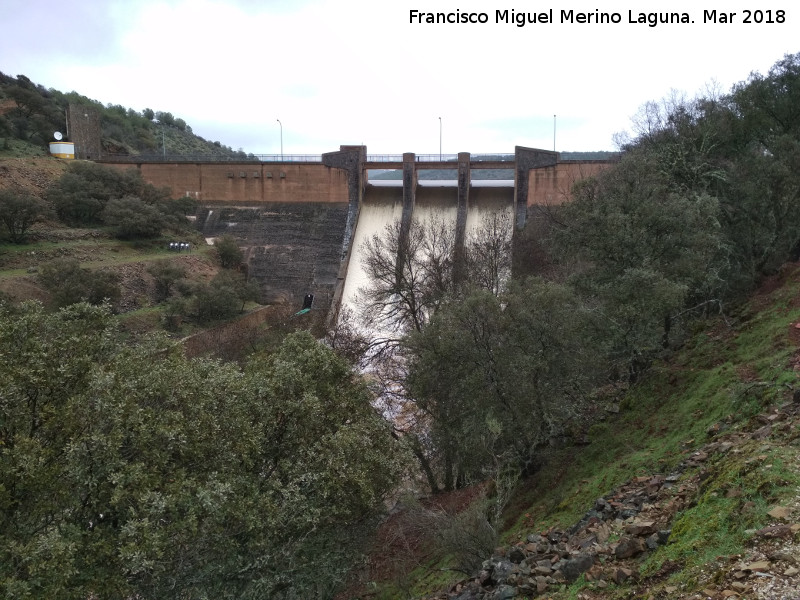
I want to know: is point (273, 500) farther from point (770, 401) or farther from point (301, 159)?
point (301, 159)

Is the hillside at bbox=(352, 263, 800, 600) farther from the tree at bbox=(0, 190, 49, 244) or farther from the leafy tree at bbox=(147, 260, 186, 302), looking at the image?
the tree at bbox=(0, 190, 49, 244)

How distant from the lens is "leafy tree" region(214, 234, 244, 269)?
91.8 feet

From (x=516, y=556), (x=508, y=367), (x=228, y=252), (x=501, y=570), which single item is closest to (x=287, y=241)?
(x=228, y=252)

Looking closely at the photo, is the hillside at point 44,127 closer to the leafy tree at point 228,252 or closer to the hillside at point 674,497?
the leafy tree at point 228,252

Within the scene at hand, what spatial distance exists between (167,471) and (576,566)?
4.54 m

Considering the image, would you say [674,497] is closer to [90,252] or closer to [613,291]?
[613,291]

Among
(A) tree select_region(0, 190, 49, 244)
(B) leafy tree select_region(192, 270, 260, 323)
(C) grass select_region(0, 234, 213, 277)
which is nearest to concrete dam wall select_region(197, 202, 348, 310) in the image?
(C) grass select_region(0, 234, 213, 277)

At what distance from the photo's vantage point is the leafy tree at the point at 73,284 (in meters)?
20.1

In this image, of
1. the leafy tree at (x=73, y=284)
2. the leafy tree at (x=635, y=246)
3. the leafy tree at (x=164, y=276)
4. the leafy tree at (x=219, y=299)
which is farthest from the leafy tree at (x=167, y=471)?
the leafy tree at (x=164, y=276)

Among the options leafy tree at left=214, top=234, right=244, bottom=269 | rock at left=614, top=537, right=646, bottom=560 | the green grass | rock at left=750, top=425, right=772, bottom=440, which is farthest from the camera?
the green grass

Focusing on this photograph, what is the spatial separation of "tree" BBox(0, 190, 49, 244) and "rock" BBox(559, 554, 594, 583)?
26.9m

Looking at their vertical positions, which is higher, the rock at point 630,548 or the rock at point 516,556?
the rock at point 630,548

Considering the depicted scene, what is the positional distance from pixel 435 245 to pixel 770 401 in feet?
46.1

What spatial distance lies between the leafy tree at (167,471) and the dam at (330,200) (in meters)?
16.9
